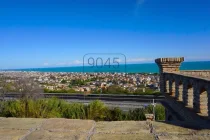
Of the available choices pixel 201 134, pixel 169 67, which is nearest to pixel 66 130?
pixel 201 134

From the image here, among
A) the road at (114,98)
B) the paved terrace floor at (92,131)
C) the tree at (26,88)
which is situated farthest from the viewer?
the road at (114,98)

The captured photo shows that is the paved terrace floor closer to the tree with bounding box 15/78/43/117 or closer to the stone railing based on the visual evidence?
the stone railing

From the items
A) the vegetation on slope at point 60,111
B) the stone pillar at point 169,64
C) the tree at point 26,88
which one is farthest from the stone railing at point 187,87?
the tree at point 26,88

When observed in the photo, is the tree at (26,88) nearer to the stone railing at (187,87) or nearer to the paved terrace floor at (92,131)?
the stone railing at (187,87)

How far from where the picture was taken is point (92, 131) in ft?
7.54

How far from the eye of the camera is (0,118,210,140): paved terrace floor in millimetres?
2125

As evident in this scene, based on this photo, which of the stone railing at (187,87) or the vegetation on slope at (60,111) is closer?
the stone railing at (187,87)

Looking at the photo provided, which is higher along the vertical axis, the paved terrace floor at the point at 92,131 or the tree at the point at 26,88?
Answer: the paved terrace floor at the point at 92,131

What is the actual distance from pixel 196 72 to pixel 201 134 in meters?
5.78

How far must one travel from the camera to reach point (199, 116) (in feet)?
14.5

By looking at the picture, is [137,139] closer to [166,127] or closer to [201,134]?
[166,127]

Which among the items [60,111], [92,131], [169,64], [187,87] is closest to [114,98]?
[60,111]

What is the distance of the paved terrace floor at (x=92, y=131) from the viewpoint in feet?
6.97

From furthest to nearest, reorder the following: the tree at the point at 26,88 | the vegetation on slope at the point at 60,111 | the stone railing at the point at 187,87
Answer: the tree at the point at 26,88 < the vegetation on slope at the point at 60,111 < the stone railing at the point at 187,87
